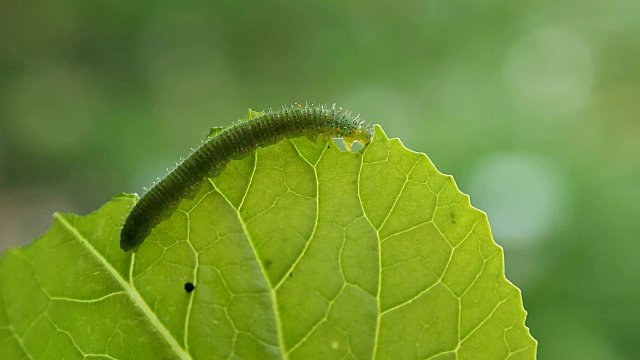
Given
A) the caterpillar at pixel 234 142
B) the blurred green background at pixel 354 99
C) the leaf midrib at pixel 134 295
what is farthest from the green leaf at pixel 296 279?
the blurred green background at pixel 354 99

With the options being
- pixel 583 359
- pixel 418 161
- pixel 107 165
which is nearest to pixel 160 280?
pixel 418 161

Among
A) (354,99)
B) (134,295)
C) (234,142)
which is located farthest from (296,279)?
(354,99)

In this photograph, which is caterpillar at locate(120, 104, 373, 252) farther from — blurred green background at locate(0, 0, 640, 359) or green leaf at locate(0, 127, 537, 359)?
blurred green background at locate(0, 0, 640, 359)

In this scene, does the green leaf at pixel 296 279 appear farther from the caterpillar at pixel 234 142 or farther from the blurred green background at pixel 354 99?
the blurred green background at pixel 354 99

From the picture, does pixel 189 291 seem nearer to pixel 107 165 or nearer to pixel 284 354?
pixel 284 354

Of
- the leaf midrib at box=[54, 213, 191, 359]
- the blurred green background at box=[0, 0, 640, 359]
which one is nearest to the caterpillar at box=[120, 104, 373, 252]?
the leaf midrib at box=[54, 213, 191, 359]
